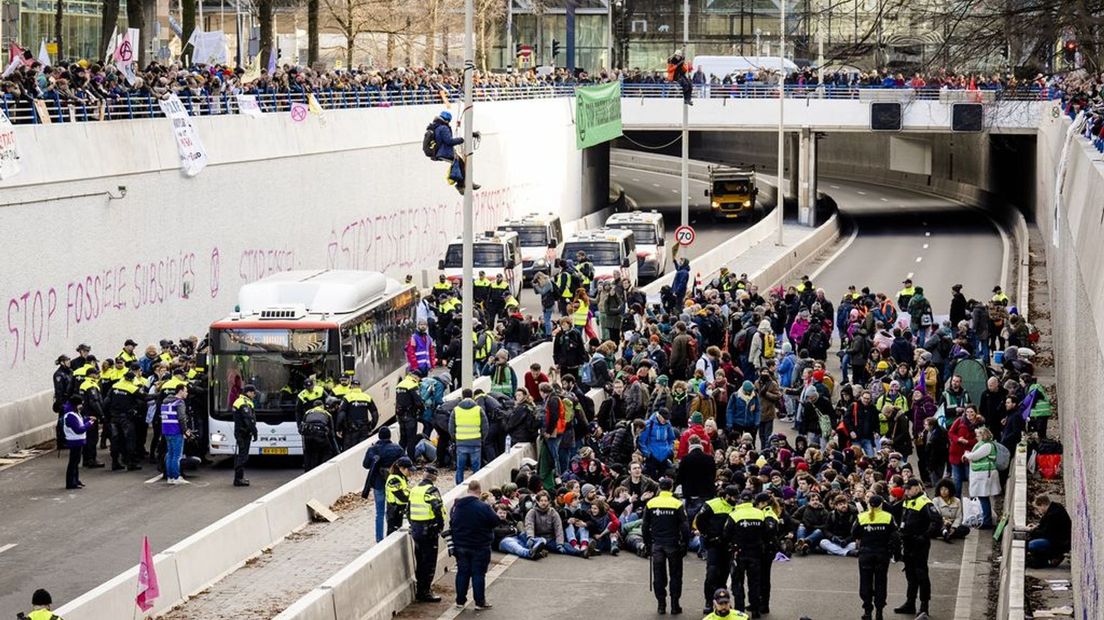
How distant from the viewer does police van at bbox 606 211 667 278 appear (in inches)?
2082

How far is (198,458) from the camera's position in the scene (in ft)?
86.4

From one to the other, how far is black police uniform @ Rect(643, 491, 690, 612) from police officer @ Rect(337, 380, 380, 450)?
7773 millimetres

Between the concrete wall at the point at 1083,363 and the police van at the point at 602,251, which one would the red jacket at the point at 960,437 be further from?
the police van at the point at 602,251

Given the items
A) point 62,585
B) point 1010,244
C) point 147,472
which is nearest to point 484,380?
point 147,472

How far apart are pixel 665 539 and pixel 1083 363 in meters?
4.32

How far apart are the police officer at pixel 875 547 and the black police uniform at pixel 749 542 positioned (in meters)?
0.89

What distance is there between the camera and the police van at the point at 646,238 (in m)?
52.9

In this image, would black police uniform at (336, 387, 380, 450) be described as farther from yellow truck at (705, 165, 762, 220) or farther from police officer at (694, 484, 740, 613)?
yellow truck at (705, 165, 762, 220)

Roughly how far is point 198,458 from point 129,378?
172 cm

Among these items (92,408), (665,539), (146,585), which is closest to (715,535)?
(665,539)

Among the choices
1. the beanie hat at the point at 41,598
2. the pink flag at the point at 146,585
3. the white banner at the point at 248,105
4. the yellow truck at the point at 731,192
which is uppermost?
the white banner at the point at 248,105

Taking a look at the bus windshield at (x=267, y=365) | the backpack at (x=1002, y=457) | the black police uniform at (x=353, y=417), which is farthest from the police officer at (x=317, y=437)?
the backpack at (x=1002, y=457)

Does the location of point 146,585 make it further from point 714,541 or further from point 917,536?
point 917,536

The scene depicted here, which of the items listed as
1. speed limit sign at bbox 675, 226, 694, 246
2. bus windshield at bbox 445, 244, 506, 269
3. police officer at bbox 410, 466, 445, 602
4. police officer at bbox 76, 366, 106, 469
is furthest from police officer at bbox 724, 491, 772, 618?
speed limit sign at bbox 675, 226, 694, 246
